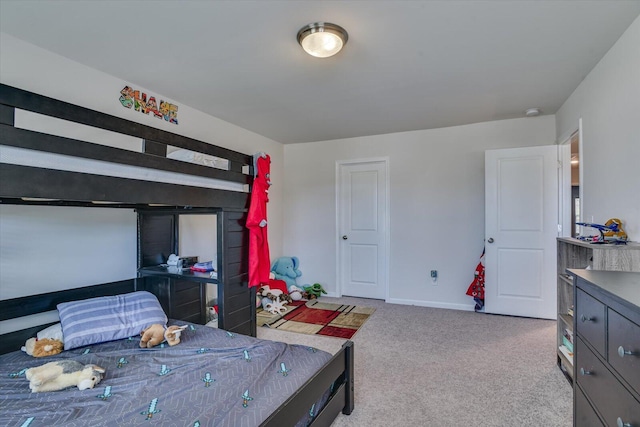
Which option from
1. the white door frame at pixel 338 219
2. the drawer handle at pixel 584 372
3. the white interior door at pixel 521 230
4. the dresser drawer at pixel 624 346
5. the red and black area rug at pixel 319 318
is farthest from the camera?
the white door frame at pixel 338 219

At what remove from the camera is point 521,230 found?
3564mm

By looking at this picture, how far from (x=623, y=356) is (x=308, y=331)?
101 inches

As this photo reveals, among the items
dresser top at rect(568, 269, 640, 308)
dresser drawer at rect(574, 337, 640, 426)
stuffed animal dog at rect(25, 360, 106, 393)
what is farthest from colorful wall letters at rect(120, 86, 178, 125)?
dresser drawer at rect(574, 337, 640, 426)

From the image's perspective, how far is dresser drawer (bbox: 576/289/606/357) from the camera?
117cm

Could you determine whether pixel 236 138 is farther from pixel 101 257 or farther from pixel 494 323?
pixel 494 323

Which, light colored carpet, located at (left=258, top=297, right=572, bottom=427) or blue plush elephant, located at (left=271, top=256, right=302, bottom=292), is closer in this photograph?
light colored carpet, located at (left=258, top=297, right=572, bottom=427)

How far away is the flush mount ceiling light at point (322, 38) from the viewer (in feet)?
6.17

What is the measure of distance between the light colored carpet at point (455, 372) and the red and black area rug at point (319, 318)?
5.3 inches

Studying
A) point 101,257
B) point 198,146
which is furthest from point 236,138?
point 101,257

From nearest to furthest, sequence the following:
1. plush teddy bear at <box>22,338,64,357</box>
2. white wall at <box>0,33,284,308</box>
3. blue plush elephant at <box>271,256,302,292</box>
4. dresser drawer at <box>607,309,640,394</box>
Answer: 1. dresser drawer at <box>607,309,640,394</box>
2. plush teddy bear at <box>22,338,64,357</box>
3. white wall at <box>0,33,284,308</box>
4. blue plush elephant at <box>271,256,302,292</box>

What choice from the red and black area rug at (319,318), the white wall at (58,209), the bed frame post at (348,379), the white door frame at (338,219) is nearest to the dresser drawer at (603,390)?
the bed frame post at (348,379)

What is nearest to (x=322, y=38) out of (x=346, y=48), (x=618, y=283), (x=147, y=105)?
(x=346, y=48)

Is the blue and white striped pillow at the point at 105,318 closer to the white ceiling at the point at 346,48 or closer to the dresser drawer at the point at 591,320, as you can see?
the white ceiling at the point at 346,48

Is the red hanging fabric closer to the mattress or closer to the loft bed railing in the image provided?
the loft bed railing
